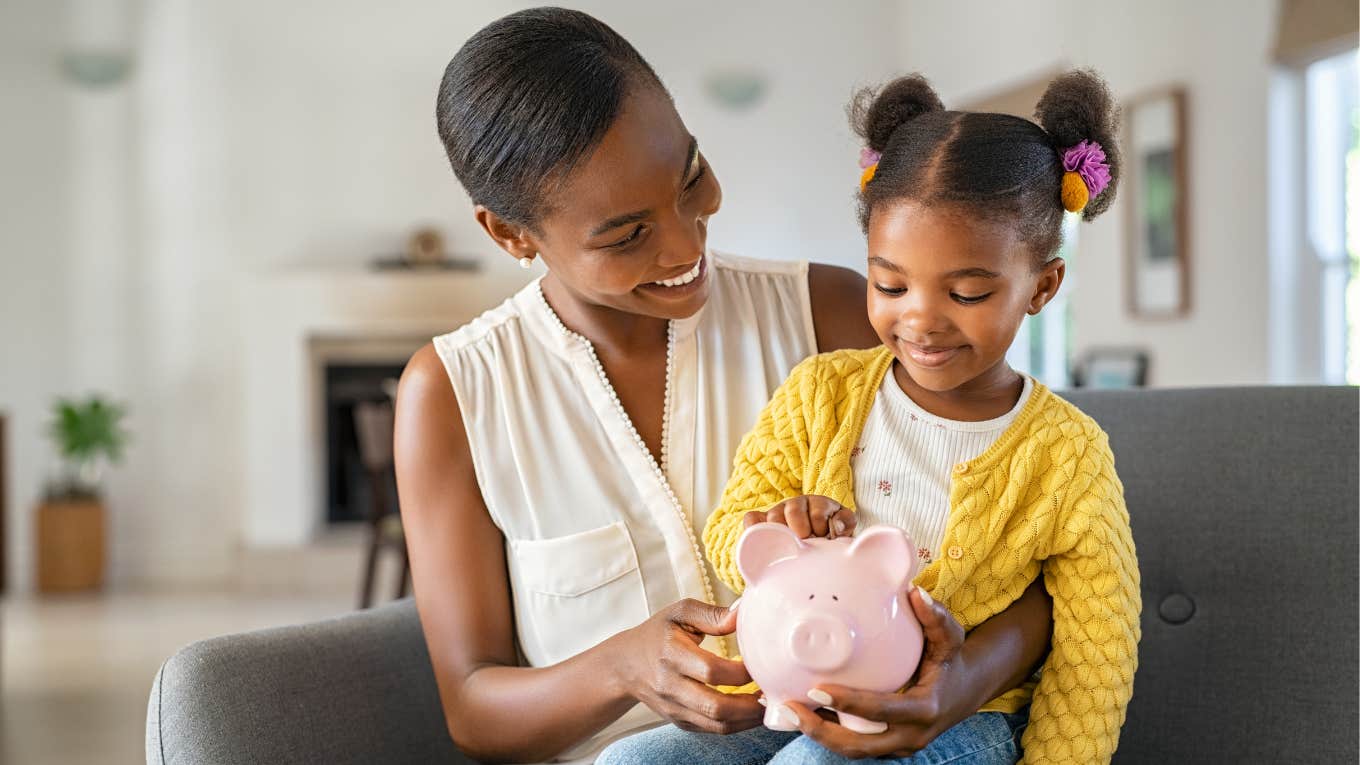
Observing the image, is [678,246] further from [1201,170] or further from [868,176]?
[1201,170]

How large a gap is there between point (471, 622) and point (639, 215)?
20.7 inches

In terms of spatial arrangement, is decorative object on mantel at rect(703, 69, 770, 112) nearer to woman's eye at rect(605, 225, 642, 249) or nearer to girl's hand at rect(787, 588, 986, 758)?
woman's eye at rect(605, 225, 642, 249)

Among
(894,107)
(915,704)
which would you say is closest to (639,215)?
(894,107)

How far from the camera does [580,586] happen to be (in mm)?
1632

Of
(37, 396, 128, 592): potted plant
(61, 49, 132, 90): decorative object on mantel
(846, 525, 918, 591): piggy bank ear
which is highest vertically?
(61, 49, 132, 90): decorative object on mantel

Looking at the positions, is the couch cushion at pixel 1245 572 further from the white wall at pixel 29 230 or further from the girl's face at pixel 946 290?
the white wall at pixel 29 230

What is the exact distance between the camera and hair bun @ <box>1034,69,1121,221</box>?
4.68ft

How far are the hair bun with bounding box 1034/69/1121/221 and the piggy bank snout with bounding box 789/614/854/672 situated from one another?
24.0 inches

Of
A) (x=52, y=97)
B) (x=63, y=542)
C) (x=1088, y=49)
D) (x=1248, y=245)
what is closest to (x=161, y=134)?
(x=52, y=97)

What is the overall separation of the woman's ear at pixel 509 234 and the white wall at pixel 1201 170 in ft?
12.8

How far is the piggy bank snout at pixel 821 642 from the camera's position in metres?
1.09

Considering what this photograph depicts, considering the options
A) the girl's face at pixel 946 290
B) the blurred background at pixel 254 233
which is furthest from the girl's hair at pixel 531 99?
the blurred background at pixel 254 233

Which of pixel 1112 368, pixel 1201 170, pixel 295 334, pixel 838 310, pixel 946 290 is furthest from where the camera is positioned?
pixel 295 334

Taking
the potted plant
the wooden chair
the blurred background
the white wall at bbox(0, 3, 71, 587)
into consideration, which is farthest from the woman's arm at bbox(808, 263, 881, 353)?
the white wall at bbox(0, 3, 71, 587)
